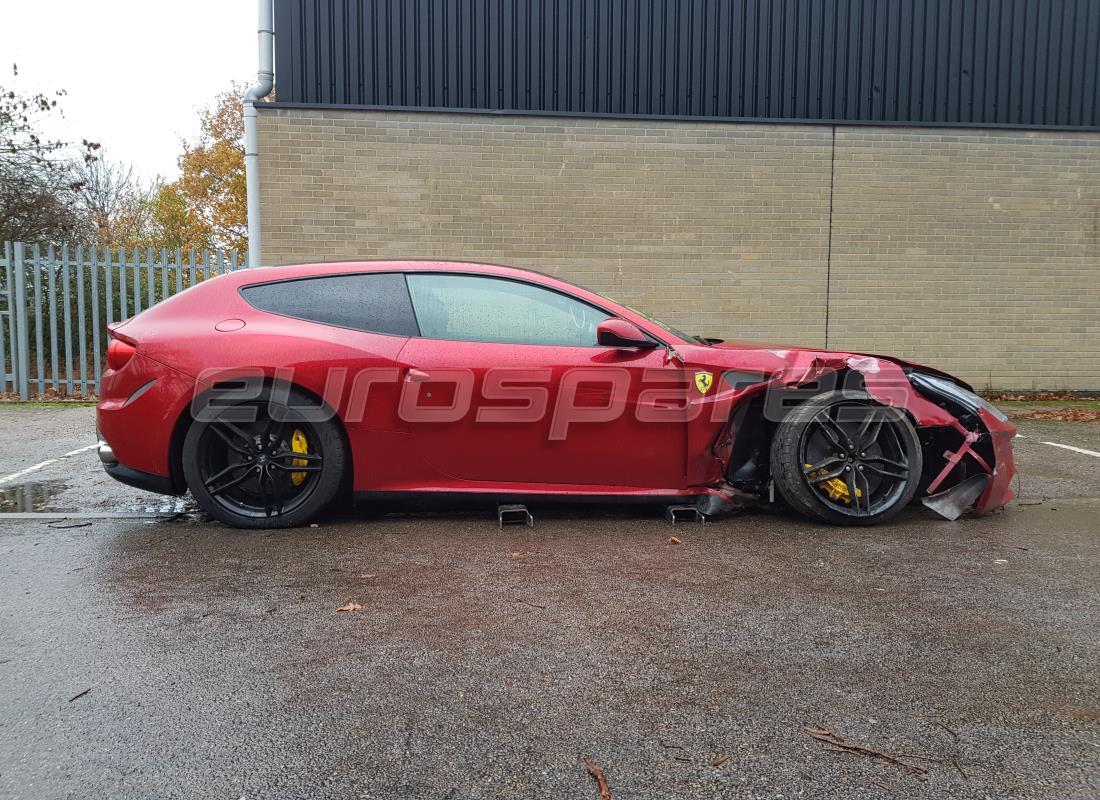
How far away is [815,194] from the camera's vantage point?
11625mm

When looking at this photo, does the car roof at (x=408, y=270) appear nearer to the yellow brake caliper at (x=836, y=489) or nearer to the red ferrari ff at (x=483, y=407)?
the red ferrari ff at (x=483, y=407)

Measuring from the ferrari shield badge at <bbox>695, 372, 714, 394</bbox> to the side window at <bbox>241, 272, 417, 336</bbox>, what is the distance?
156cm

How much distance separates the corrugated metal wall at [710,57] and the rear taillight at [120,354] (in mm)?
7513

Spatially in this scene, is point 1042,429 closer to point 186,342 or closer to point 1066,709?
point 1066,709

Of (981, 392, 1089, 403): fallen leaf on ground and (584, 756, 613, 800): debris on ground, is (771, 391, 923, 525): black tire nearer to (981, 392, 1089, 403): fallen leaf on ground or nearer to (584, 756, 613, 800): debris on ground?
(584, 756, 613, 800): debris on ground

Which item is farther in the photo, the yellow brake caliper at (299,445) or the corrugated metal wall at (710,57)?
the corrugated metal wall at (710,57)

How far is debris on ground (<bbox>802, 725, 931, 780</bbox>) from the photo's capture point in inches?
83.0

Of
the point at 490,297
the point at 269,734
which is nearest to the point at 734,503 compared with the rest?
the point at 490,297

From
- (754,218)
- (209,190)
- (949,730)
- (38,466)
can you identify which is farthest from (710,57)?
(209,190)

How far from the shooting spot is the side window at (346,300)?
4.66 meters

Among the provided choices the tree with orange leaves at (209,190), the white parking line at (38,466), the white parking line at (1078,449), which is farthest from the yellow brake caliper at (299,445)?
the tree with orange leaves at (209,190)

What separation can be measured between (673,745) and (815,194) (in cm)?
1064

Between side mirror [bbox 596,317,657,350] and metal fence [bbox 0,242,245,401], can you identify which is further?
metal fence [bbox 0,242,245,401]

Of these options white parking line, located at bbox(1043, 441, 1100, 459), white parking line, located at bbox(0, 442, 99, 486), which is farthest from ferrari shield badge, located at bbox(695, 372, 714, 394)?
white parking line, located at bbox(1043, 441, 1100, 459)
